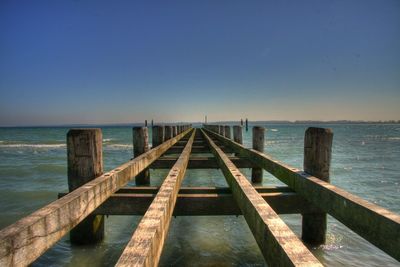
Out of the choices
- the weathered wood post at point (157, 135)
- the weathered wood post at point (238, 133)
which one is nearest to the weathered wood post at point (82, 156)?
the weathered wood post at point (157, 135)

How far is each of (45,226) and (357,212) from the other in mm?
2416

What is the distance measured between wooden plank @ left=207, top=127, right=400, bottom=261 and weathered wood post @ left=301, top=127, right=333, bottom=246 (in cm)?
39

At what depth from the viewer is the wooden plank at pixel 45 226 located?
5.19 feet

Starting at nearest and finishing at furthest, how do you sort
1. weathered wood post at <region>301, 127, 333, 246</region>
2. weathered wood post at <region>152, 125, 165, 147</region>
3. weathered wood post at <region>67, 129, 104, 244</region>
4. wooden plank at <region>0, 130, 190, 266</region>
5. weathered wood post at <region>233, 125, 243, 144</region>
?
1. wooden plank at <region>0, 130, 190, 266</region>
2. weathered wood post at <region>67, 129, 104, 244</region>
3. weathered wood post at <region>301, 127, 333, 246</region>
4. weathered wood post at <region>152, 125, 165, 147</region>
5. weathered wood post at <region>233, 125, 243, 144</region>

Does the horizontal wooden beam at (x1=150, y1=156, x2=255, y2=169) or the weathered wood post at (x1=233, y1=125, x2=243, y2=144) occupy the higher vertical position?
the weathered wood post at (x1=233, y1=125, x2=243, y2=144)

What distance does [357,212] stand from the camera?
2.40 meters

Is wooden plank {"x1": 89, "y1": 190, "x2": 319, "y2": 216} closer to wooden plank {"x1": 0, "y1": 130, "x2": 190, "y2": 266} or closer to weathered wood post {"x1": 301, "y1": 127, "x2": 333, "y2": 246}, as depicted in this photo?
wooden plank {"x1": 0, "y1": 130, "x2": 190, "y2": 266}

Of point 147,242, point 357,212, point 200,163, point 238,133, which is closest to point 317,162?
point 357,212

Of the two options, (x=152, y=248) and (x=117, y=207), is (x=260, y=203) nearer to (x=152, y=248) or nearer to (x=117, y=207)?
(x=152, y=248)

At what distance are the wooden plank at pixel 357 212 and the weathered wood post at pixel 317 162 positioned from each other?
1.29 feet

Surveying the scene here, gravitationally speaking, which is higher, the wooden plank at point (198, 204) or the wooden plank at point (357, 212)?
the wooden plank at point (357, 212)

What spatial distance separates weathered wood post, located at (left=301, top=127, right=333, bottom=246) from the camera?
3.98 metres

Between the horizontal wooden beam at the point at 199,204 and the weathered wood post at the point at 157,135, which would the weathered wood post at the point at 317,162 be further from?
the weathered wood post at the point at 157,135

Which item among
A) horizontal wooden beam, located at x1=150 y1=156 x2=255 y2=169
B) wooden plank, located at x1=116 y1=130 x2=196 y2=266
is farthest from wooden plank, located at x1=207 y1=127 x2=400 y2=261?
horizontal wooden beam, located at x1=150 y1=156 x2=255 y2=169
